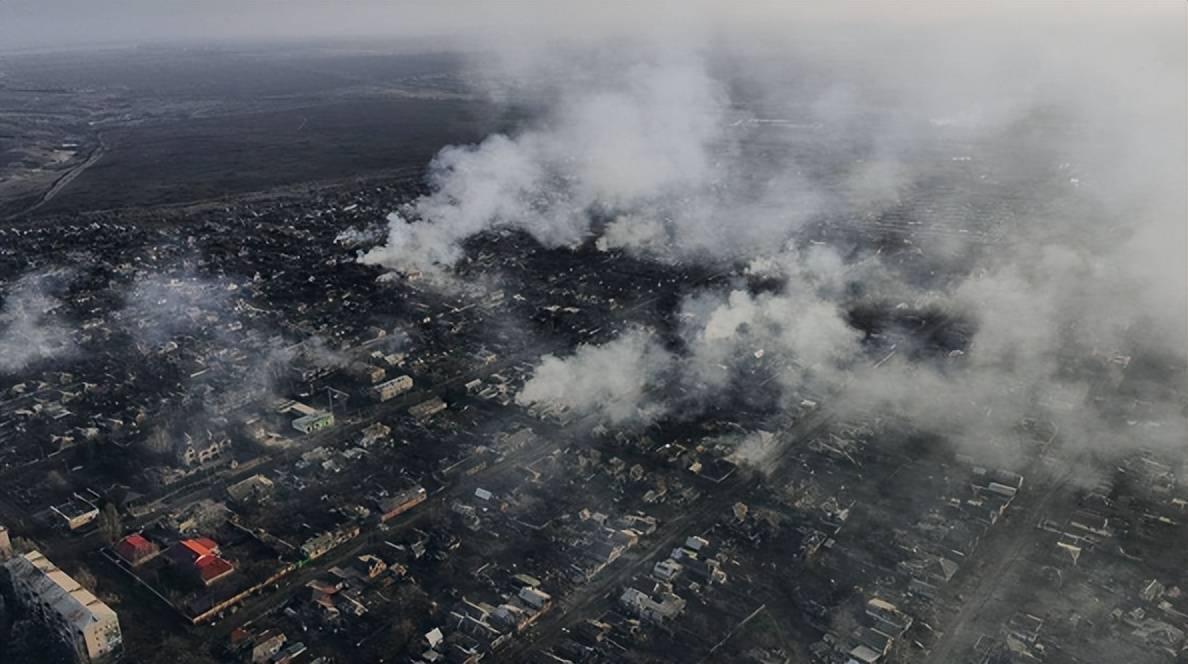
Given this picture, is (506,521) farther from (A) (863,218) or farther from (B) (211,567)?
(A) (863,218)

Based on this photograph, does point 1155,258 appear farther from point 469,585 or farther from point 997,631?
point 469,585

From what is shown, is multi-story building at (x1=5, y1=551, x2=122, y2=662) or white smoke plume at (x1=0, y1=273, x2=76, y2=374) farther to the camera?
white smoke plume at (x1=0, y1=273, x2=76, y2=374)

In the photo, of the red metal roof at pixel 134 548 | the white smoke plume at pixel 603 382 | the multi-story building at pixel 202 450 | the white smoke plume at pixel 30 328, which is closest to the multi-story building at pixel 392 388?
the white smoke plume at pixel 603 382

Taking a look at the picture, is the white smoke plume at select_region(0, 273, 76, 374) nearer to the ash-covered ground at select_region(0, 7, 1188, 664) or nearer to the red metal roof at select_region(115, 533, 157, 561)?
the ash-covered ground at select_region(0, 7, 1188, 664)

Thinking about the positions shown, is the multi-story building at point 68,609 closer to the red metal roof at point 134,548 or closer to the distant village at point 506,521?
the distant village at point 506,521

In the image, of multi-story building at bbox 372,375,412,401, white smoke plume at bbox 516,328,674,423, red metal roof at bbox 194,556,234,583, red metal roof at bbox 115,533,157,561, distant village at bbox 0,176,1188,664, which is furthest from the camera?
multi-story building at bbox 372,375,412,401

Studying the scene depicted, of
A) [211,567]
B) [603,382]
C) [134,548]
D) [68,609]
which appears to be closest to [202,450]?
[134,548]

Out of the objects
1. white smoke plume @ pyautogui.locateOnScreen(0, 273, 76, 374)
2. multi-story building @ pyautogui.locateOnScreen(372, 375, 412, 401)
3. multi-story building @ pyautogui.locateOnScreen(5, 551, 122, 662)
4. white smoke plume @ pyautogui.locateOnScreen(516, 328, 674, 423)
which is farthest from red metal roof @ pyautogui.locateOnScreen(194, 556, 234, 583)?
white smoke plume @ pyautogui.locateOnScreen(0, 273, 76, 374)

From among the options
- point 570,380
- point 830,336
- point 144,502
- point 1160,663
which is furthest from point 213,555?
point 830,336

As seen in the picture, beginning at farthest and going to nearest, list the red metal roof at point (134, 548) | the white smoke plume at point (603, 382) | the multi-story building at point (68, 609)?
the white smoke plume at point (603, 382) → the red metal roof at point (134, 548) → the multi-story building at point (68, 609)
